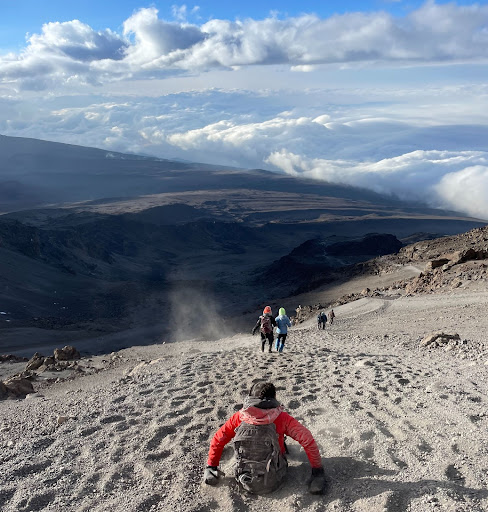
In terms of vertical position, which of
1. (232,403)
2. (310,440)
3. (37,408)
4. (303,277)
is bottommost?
(303,277)

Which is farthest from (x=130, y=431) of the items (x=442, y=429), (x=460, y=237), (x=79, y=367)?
(x=460, y=237)

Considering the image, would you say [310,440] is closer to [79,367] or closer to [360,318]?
[79,367]

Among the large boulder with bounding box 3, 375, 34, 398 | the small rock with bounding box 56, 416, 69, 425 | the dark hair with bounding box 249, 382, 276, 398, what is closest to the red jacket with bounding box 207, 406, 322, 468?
the dark hair with bounding box 249, 382, 276, 398

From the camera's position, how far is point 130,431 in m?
6.04

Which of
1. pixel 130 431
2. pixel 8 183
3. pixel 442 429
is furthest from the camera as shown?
pixel 8 183

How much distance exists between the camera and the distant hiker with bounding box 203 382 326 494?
4539 mm

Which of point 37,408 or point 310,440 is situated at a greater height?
point 310,440

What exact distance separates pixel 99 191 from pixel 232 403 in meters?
152

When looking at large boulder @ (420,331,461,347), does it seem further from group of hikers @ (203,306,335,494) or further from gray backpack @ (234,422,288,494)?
gray backpack @ (234,422,288,494)

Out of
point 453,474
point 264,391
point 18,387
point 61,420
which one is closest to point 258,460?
point 264,391

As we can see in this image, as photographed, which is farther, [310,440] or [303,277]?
[303,277]

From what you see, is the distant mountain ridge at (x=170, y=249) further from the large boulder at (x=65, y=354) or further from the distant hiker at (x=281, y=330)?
the distant hiker at (x=281, y=330)

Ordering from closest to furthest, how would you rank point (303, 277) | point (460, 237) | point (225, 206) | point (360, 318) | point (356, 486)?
point (356, 486) < point (360, 318) < point (460, 237) < point (303, 277) < point (225, 206)

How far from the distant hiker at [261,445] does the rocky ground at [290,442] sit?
12 cm
